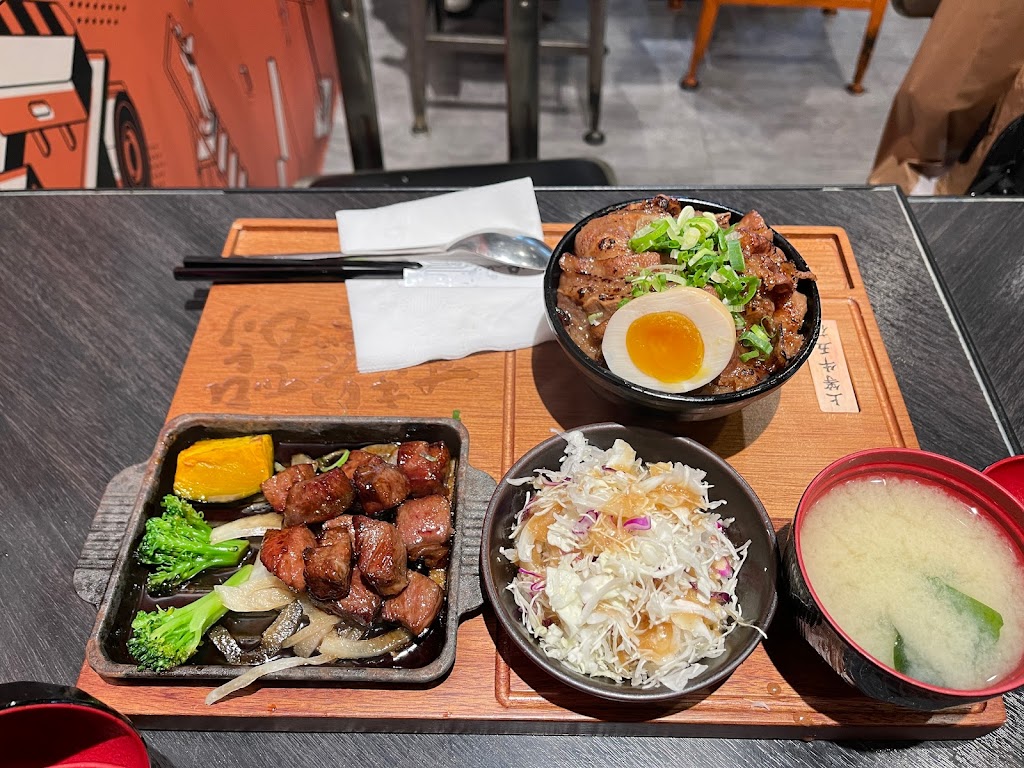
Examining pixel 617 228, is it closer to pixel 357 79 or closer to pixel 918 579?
pixel 918 579

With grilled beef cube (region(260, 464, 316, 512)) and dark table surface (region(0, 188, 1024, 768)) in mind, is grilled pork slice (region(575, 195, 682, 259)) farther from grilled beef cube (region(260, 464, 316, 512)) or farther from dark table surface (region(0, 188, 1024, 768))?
grilled beef cube (region(260, 464, 316, 512))

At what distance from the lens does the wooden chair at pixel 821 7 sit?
4926 mm

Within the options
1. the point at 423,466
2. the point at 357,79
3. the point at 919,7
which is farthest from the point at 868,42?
the point at 423,466

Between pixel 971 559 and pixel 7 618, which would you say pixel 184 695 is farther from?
pixel 971 559

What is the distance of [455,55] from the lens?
19.7ft

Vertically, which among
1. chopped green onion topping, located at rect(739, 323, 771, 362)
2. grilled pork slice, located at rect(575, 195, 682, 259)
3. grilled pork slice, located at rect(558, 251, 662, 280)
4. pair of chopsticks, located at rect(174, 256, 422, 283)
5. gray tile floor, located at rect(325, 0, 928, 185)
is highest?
grilled pork slice, located at rect(575, 195, 682, 259)

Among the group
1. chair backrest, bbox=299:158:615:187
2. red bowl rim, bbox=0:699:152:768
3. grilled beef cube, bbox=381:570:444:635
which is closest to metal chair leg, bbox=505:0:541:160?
chair backrest, bbox=299:158:615:187

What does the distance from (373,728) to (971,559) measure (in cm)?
123

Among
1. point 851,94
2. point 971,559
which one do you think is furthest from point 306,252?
point 851,94

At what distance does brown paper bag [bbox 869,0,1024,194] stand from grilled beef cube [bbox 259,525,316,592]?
3.17m

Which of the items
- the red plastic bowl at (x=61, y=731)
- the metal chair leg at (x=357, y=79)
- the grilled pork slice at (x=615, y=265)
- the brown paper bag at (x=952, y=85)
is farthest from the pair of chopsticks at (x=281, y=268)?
the brown paper bag at (x=952, y=85)

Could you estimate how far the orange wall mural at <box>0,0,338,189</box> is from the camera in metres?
2.31

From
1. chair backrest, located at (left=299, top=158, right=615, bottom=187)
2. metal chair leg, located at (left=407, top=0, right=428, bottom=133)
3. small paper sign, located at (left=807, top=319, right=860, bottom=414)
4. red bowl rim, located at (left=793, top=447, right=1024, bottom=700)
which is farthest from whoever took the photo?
metal chair leg, located at (left=407, top=0, right=428, bottom=133)

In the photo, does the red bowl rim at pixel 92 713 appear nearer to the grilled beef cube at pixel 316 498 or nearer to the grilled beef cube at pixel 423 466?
the grilled beef cube at pixel 316 498
